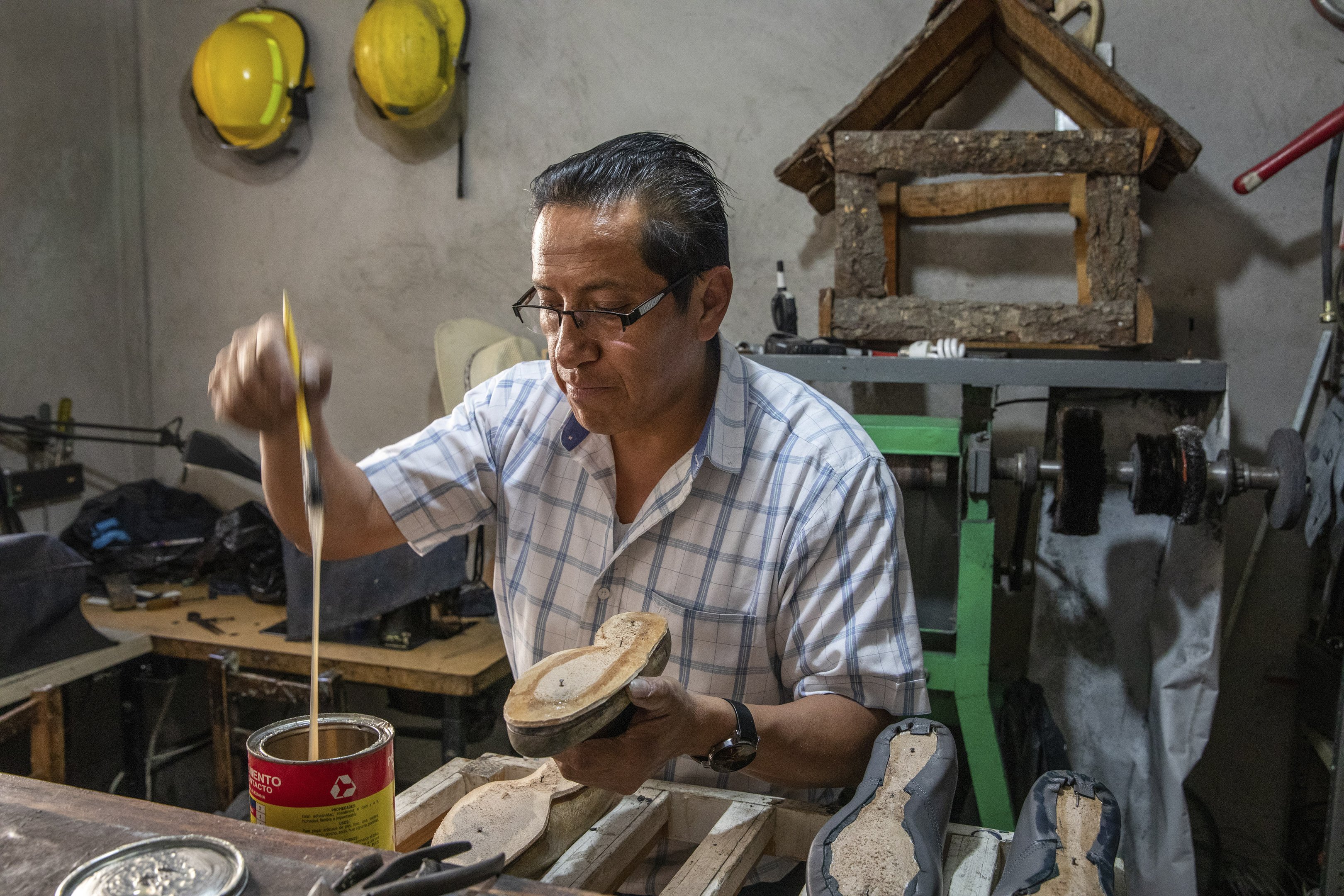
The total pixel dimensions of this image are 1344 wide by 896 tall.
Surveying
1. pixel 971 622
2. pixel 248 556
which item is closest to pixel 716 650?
pixel 971 622

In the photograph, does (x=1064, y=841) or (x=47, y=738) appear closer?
(x=1064, y=841)

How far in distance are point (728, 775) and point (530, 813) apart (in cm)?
41

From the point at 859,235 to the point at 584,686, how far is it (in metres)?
1.78

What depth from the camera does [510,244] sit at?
3.19 meters

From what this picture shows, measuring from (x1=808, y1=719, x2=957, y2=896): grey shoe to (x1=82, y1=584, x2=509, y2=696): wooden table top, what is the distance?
1.61m

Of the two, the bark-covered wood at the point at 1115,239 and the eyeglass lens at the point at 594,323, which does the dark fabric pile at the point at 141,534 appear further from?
the bark-covered wood at the point at 1115,239

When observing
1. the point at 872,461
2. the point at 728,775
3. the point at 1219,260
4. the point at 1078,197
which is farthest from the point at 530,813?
the point at 1219,260

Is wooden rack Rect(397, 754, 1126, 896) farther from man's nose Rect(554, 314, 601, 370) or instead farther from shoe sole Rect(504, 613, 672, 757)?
man's nose Rect(554, 314, 601, 370)

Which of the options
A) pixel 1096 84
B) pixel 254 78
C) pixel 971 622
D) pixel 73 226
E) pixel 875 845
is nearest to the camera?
pixel 875 845

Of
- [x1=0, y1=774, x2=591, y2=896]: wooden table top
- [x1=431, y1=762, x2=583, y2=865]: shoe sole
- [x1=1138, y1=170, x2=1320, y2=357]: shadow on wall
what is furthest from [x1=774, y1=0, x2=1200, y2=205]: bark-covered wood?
[x1=0, y1=774, x2=591, y2=896]: wooden table top

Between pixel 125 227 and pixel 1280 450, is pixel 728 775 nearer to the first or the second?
pixel 1280 450

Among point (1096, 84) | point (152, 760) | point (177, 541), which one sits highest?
point (1096, 84)

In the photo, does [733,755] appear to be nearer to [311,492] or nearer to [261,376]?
[311,492]

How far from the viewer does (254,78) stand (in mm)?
3217
